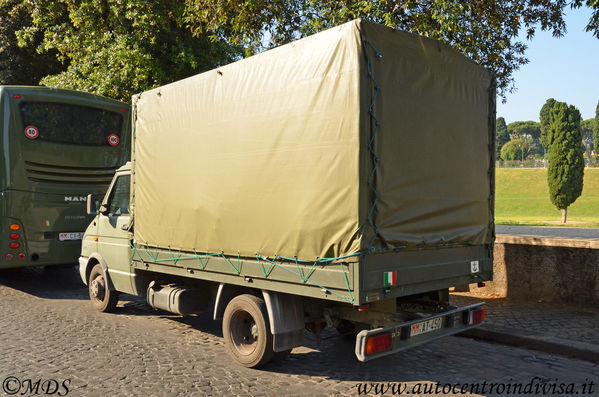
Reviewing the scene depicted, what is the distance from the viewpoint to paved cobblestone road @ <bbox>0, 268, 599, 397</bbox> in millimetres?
4613

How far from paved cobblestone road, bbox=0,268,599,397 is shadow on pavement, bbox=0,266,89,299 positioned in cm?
221

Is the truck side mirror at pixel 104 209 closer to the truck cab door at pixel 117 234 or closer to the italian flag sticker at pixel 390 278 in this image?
the truck cab door at pixel 117 234

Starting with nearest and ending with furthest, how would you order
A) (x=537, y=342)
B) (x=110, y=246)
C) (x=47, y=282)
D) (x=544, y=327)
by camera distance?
(x=537, y=342) → (x=544, y=327) → (x=110, y=246) → (x=47, y=282)

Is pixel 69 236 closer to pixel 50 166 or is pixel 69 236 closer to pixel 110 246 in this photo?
pixel 50 166

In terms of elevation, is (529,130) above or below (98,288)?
above

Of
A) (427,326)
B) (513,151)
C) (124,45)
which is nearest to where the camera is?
(427,326)

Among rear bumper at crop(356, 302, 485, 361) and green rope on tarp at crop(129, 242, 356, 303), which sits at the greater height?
green rope on tarp at crop(129, 242, 356, 303)

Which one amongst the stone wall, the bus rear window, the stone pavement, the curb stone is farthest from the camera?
the bus rear window

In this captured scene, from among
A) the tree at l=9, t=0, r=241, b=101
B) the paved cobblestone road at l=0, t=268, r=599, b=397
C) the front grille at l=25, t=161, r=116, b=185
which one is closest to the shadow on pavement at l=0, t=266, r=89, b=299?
the front grille at l=25, t=161, r=116, b=185

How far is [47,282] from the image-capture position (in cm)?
1046

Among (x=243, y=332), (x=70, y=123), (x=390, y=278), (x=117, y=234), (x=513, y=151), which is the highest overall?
(x=513, y=151)

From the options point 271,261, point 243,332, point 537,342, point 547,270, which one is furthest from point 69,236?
point 547,270

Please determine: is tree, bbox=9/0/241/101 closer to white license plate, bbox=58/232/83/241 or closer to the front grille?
the front grille

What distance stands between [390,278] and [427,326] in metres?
0.77
